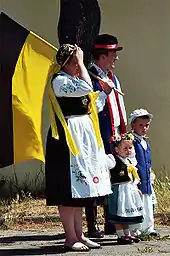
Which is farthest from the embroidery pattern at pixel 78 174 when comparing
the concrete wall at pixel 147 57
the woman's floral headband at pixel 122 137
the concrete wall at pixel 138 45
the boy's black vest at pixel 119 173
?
the concrete wall at pixel 147 57

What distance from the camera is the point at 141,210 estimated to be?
667cm

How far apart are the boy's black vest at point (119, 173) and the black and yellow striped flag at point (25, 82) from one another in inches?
28.5

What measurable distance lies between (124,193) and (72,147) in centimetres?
78

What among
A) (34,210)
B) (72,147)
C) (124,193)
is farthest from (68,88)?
(34,210)

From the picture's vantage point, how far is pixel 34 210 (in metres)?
8.78

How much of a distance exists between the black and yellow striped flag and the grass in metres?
1.01

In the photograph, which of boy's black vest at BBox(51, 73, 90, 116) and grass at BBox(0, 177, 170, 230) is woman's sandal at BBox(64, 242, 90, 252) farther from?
grass at BBox(0, 177, 170, 230)

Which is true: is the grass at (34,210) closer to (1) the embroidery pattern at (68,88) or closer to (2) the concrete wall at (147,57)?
(2) the concrete wall at (147,57)

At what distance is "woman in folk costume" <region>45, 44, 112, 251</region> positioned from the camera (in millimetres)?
6102

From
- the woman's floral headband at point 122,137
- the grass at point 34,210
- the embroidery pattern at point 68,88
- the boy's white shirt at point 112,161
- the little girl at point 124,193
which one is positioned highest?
the embroidery pattern at point 68,88

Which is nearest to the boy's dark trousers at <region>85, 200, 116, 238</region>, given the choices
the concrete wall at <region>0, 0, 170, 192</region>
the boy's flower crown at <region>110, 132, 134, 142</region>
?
the boy's flower crown at <region>110, 132, 134, 142</region>

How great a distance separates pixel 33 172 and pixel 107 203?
3.14 metres

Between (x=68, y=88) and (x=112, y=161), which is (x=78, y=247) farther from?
(x=68, y=88)

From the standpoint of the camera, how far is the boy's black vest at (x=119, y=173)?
657cm
